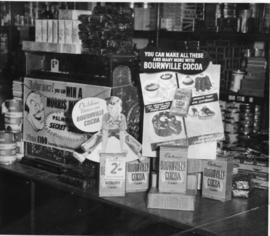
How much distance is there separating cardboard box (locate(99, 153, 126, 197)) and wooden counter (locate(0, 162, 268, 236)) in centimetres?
3

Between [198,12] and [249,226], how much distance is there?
2.55 meters

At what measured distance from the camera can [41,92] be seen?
2496 mm

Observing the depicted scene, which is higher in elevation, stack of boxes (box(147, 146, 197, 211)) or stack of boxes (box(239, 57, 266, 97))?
stack of boxes (box(239, 57, 266, 97))

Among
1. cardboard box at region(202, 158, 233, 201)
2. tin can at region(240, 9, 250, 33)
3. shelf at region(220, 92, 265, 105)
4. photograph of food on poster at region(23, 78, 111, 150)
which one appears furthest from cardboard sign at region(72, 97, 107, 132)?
tin can at region(240, 9, 250, 33)

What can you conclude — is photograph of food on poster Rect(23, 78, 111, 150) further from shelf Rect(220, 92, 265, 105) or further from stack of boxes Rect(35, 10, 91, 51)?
shelf Rect(220, 92, 265, 105)

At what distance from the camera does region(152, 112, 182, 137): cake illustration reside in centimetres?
211

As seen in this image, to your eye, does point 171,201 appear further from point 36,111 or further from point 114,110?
point 36,111

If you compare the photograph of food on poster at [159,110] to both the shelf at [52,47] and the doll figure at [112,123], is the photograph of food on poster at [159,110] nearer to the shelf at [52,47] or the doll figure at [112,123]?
the doll figure at [112,123]

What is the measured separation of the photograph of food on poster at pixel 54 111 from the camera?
2.29 metres

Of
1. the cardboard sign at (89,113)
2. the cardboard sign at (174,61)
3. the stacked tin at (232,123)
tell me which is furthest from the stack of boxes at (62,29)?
the stacked tin at (232,123)

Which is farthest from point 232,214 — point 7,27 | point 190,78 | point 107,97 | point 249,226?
point 7,27

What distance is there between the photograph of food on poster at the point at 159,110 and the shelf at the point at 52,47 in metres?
0.43

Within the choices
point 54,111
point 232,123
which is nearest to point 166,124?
point 54,111

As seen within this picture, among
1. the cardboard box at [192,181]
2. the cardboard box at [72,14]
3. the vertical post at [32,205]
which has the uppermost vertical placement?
the cardboard box at [72,14]
